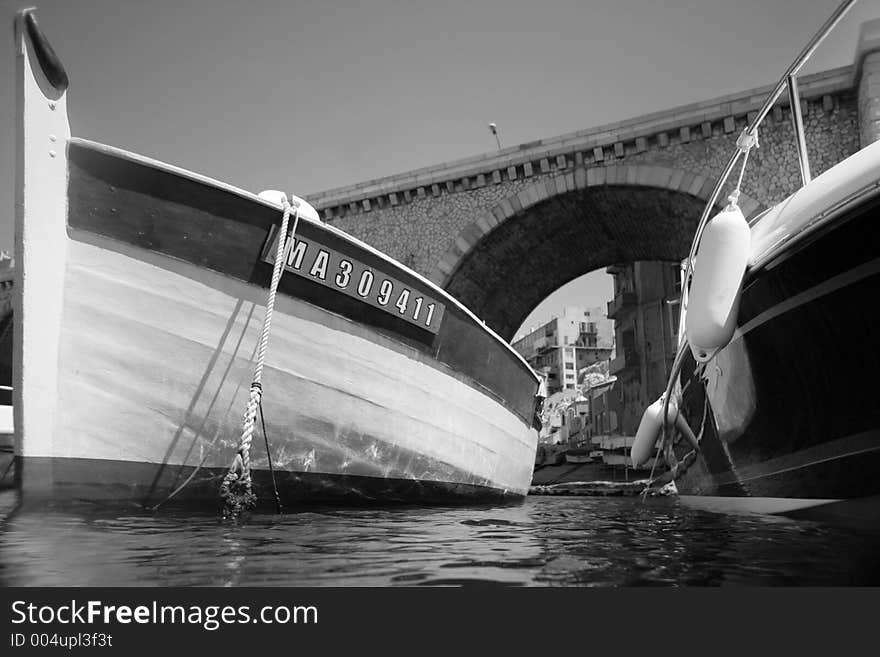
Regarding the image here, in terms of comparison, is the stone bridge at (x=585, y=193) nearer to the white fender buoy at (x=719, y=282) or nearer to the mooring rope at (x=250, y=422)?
the white fender buoy at (x=719, y=282)

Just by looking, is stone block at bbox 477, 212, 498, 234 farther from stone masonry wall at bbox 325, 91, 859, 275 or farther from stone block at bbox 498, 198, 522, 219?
stone block at bbox 498, 198, 522, 219

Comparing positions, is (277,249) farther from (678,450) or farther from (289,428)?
(678,450)

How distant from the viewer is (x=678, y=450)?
6547 mm

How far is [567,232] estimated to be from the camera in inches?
798

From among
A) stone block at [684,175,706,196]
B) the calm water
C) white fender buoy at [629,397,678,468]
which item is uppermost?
stone block at [684,175,706,196]

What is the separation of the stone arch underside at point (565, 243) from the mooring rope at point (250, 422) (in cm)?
1452

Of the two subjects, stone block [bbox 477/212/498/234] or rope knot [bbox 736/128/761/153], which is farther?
stone block [bbox 477/212/498/234]

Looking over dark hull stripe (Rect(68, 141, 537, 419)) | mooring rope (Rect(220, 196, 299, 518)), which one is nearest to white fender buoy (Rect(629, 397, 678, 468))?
dark hull stripe (Rect(68, 141, 537, 419))

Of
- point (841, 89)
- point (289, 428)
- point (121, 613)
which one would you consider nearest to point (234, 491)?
point (289, 428)

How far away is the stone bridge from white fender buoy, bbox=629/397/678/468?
11450mm

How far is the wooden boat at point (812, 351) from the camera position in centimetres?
339

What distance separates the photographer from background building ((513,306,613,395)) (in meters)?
68.2

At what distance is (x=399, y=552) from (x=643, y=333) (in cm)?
3007

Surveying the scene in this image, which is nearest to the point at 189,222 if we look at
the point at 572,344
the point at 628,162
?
the point at 628,162
